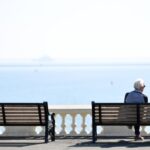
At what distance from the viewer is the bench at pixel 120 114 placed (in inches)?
444

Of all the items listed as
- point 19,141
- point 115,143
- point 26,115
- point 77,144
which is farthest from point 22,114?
point 115,143

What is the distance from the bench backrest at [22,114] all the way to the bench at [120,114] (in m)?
0.99

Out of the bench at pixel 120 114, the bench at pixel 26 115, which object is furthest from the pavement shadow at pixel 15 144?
the bench at pixel 120 114

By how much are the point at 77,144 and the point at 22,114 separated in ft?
4.09

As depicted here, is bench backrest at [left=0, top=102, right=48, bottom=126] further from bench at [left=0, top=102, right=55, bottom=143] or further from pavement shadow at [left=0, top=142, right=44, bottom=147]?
pavement shadow at [left=0, top=142, right=44, bottom=147]

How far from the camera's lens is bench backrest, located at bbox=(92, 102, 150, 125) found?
1129 centimetres

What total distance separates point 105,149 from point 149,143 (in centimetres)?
105

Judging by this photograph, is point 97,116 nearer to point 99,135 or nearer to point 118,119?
point 118,119

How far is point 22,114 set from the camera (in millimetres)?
11703

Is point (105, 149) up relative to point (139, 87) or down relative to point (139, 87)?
down

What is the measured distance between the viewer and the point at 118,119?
11.4m

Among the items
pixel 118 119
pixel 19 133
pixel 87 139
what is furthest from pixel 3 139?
pixel 118 119

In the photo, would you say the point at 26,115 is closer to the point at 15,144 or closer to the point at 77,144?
the point at 15,144

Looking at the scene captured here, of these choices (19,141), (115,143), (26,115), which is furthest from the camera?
(19,141)
